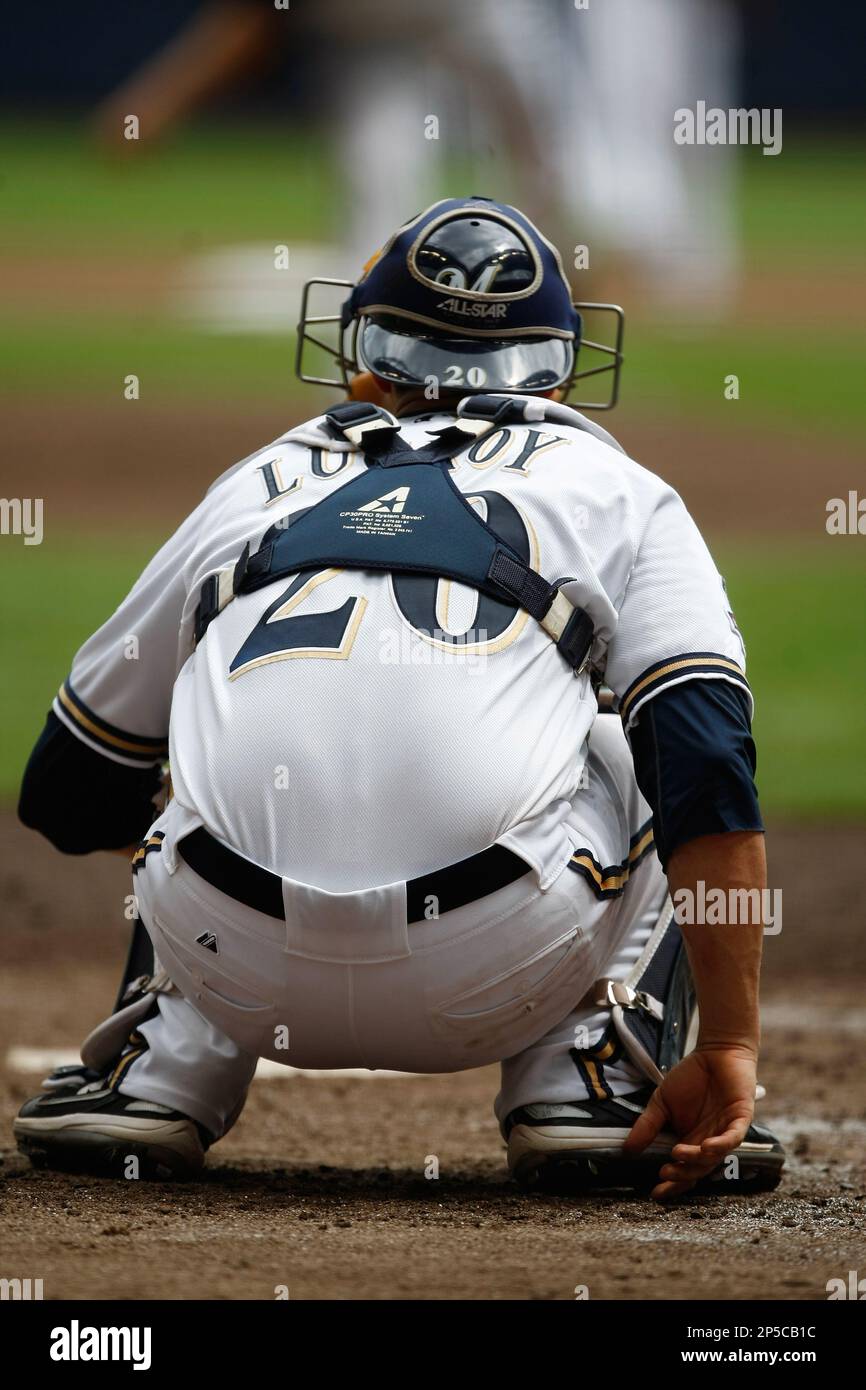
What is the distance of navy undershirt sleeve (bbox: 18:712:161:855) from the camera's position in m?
2.79

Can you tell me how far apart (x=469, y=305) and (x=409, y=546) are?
477 millimetres

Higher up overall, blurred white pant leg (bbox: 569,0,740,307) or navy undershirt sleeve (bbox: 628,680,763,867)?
blurred white pant leg (bbox: 569,0,740,307)

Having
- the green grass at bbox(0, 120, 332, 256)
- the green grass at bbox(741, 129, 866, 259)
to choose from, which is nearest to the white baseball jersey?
the green grass at bbox(0, 120, 332, 256)

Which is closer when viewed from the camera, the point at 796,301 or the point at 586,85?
the point at 586,85

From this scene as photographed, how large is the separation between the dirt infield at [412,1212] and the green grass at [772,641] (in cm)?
232

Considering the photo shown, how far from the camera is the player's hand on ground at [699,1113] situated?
2342mm

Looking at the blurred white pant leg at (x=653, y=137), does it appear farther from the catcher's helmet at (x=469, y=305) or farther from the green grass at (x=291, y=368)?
the catcher's helmet at (x=469, y=305)

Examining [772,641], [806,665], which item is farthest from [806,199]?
[806,665]

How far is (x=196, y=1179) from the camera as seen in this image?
2.64 meters

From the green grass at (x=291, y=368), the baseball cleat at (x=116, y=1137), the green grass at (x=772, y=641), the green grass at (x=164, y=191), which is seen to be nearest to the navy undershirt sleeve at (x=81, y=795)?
the baseball cleat at (x=116, y=1137)

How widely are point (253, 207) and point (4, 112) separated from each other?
8.14 meters

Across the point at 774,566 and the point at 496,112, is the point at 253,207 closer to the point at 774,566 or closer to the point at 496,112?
the point at 496,112

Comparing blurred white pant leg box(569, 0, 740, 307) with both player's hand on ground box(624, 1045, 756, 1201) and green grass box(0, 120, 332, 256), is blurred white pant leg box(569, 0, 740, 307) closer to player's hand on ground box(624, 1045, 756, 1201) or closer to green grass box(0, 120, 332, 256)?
green grass box(0, 120, 332, 256)

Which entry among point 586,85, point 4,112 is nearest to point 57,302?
point 586,85
